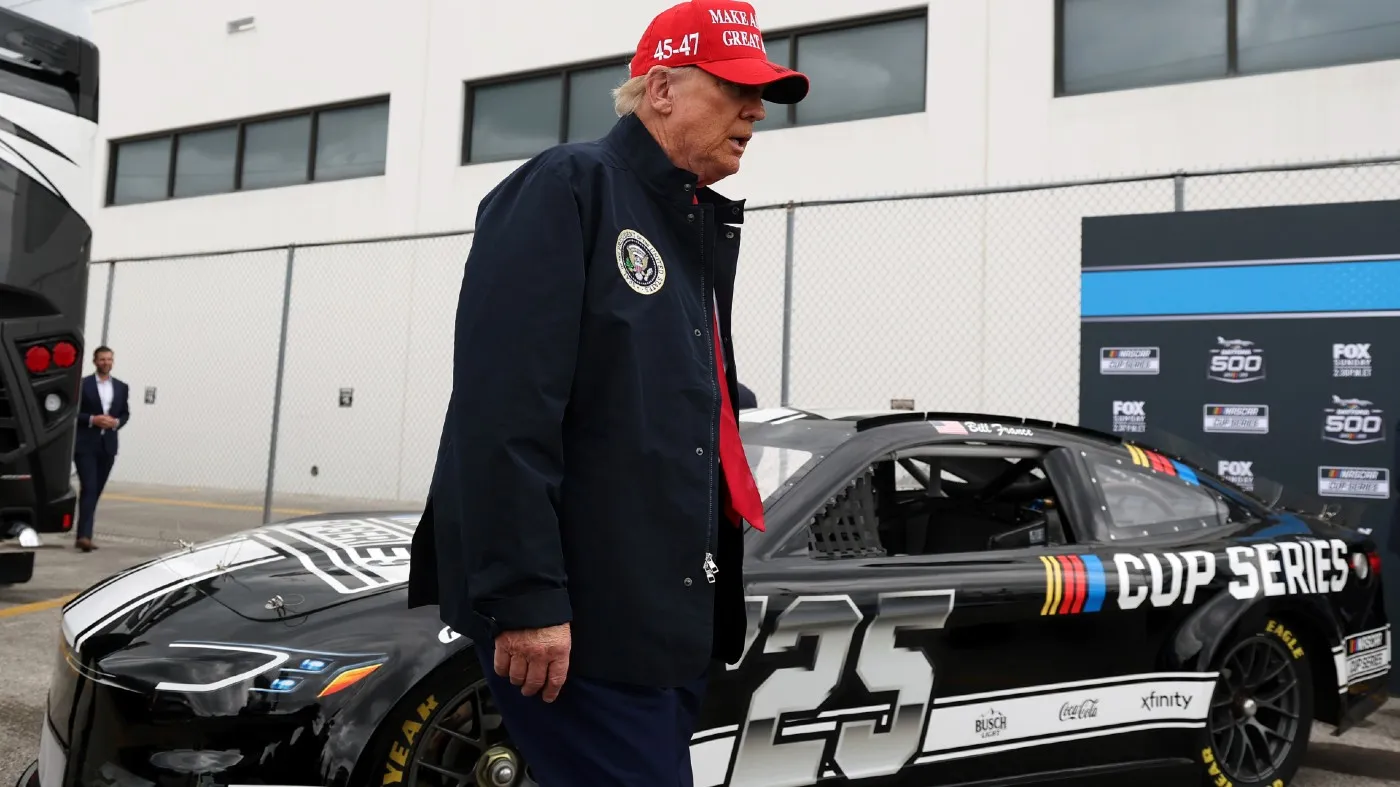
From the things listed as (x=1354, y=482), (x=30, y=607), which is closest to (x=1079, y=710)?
(x=1354, y=482)

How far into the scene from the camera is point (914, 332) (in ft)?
30.9

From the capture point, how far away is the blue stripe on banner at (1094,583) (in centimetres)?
320

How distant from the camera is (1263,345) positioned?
214 inches

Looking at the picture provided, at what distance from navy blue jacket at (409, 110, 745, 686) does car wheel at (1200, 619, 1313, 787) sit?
254 centimetres

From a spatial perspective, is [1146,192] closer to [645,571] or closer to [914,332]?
[914,332]

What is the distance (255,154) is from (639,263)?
14662 millimetres

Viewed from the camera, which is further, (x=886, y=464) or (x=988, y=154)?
(x=988, y=154)

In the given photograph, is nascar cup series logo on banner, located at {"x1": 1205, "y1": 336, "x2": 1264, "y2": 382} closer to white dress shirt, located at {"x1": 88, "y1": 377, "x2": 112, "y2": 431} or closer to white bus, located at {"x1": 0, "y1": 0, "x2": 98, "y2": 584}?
white bus, located at {"x1": 0, "y1": 0, "x2": 98, "y2": 584}

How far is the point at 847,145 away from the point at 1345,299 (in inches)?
223

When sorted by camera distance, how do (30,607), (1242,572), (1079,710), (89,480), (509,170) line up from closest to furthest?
(1079,710) < (1242,572) < (30,607) < (89,480) < (509,170)

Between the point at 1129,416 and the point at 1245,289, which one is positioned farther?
the point at 1129,416

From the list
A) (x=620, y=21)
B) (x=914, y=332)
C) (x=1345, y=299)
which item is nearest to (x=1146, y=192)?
(x=914, y=332)

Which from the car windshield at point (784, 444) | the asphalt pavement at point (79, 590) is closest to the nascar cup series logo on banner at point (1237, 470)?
the asphalt pavement at point (79, 590)

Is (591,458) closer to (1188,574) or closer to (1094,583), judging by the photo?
(1094,583)
